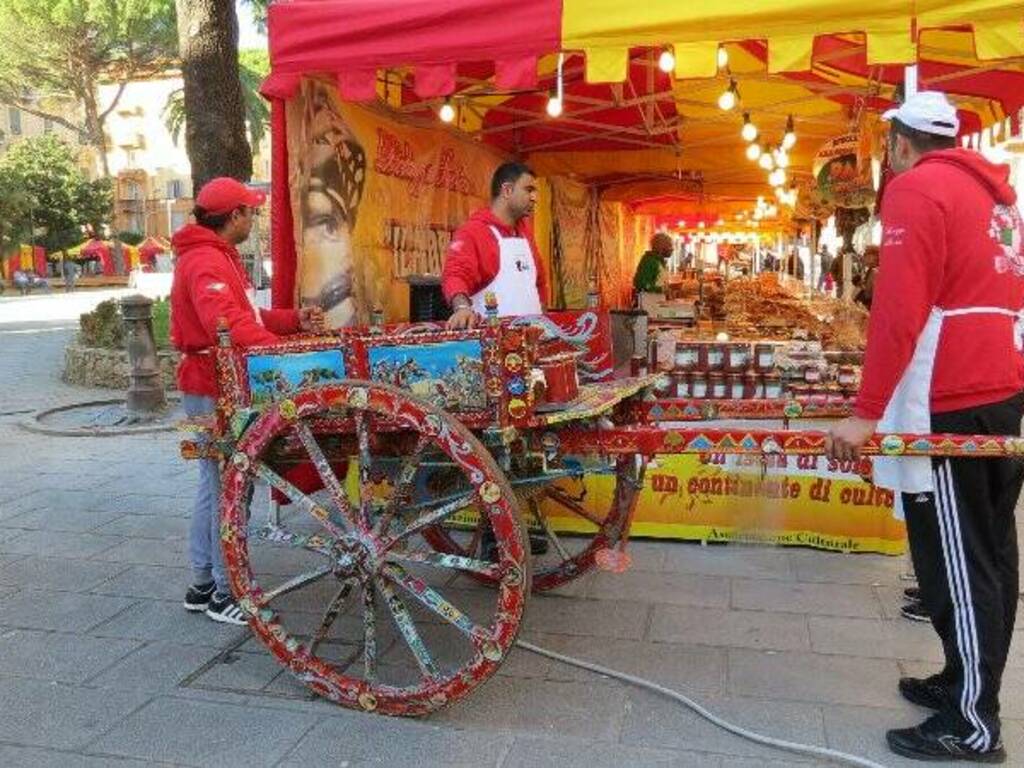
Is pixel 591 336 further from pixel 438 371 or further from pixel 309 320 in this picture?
pixel 438 371

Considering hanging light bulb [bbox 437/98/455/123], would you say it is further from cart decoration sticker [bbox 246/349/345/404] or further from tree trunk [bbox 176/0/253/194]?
cart decoration sticker [bbox 246/349/345/404]

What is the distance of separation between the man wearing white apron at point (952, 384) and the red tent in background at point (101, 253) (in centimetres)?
4470

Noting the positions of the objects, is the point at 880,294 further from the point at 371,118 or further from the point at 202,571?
the point at 371,118

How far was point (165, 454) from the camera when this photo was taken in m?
6.97

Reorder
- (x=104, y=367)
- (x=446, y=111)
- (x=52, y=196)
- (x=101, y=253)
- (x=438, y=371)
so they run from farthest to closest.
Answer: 1. (x=101, y=253)
2. (x=52, y=196)
3. (x=104, y=367)
4. (x=446, y=111)
5. (x=438, y=371)

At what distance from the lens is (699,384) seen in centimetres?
515

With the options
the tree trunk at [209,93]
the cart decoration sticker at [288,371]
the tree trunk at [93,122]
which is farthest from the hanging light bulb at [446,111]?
the tree trunk at [93,122]

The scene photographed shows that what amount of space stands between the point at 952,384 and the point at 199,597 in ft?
9.63

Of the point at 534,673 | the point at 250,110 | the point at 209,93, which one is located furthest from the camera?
the point at 250,110

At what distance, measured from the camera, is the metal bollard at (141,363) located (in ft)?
27.7

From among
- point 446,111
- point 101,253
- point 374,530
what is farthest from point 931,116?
point 101,253

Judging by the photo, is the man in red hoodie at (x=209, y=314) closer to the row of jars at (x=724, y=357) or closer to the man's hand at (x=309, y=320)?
the man's hand at (x=309, y=320)

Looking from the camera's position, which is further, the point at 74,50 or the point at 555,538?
the point at 74,50

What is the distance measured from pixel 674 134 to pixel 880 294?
598 centimetres
